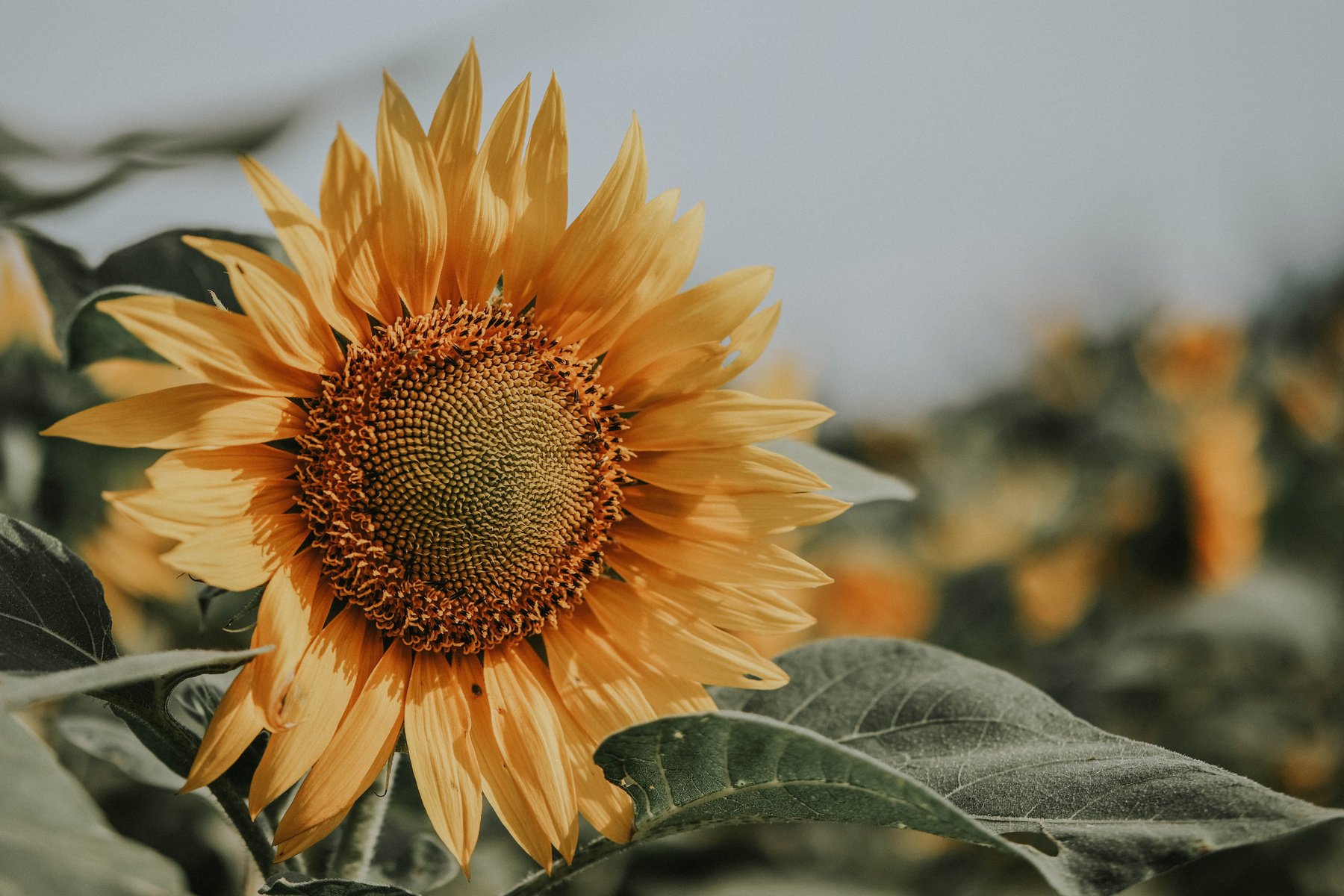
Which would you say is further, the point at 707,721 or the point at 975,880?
the point at 975,880

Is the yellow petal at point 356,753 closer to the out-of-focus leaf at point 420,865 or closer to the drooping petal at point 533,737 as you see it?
the drooping petal at point 533,737

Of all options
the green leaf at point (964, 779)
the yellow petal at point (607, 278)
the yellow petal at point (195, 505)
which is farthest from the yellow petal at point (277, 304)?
the green leaf at point (964, 779)

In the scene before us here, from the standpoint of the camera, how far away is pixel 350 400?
3.46 feet

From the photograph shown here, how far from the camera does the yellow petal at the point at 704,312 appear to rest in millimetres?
1046

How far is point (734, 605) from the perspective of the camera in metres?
1.08

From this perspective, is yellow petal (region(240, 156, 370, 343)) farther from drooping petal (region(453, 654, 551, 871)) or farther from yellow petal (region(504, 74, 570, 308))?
drooping petal (region(453, 654, 551, 871))

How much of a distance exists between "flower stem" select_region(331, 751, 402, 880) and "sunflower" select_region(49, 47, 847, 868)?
8 cm

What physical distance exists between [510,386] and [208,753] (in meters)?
0.48

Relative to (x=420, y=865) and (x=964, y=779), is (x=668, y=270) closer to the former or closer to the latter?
(x=964, y=779)

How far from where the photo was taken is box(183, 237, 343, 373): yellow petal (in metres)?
0.88

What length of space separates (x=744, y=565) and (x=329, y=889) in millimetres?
470

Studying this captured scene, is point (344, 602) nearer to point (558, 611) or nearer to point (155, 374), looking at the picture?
point (558, 611)

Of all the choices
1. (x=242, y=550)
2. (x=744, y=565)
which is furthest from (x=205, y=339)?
(x=744, y=565)

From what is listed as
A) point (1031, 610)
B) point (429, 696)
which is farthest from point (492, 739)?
point (1031, 610)
